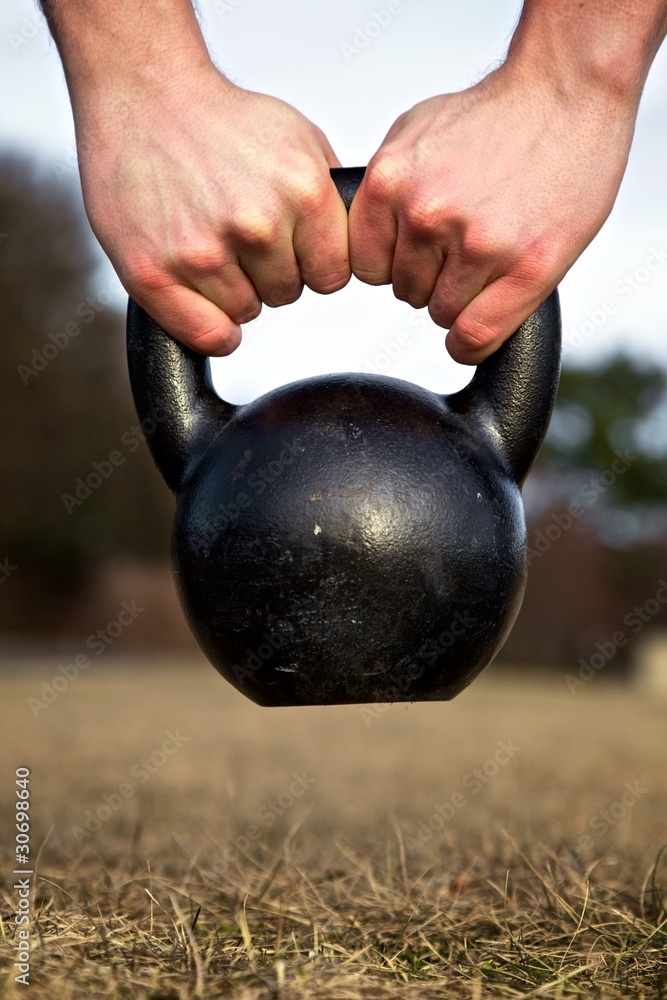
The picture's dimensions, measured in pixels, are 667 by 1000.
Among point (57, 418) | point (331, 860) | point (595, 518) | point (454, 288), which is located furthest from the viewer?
point (595, 518)

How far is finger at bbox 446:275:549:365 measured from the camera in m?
1.91

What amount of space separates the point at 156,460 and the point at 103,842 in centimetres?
157

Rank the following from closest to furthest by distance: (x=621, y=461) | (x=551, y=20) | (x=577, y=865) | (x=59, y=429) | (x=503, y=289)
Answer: (x=551, y=20)
(x=503, y=289)
(x=577, y=865)
(x=59, y=429)
(x=621, y=461)

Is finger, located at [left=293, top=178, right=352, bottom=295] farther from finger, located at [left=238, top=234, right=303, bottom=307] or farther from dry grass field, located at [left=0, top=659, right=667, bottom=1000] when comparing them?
dry grass field, located at [left=0, top=659, right=667, bottom=1000]

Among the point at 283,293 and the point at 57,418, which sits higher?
the point at 283,293

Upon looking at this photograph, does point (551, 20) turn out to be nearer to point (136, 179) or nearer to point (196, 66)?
point (196, 66)

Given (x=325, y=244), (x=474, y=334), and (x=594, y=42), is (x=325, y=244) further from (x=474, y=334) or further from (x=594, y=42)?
(x=594, y=42)

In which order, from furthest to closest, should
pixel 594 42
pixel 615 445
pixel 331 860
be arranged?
pixel 615 445 < pixel 331 860 < pixel 594 42

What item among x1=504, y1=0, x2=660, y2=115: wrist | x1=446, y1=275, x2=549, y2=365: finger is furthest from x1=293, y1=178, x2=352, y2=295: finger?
x1=504, y1=0, x2=660, y2=115: wrist

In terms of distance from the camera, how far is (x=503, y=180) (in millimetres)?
1781

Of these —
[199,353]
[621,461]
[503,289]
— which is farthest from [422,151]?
[621,461]

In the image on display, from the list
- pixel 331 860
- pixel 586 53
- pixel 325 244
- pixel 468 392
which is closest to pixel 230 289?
pixel 325 244

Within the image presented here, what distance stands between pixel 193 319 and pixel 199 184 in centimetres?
30

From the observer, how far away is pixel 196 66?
185 cm
